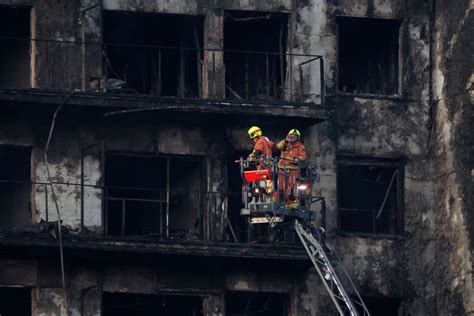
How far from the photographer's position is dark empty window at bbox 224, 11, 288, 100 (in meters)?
59.2

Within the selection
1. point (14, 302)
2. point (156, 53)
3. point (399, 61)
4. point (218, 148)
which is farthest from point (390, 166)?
point (14, 302)

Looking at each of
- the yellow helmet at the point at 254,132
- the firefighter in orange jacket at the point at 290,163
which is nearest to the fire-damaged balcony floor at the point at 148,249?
the firefighter in orange jacket at the point at 290,163

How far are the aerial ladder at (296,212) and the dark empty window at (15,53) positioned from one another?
5.97 meters

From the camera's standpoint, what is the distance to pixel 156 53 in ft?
196

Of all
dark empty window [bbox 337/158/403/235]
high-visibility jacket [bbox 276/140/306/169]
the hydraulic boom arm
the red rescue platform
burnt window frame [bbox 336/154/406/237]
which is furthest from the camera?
dark empty window [bbox 337/158/403/235]

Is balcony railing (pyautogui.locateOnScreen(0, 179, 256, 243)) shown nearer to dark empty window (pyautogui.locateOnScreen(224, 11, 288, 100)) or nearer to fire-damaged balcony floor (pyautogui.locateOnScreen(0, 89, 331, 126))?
fire-damaged balcony floor (pyautogui.locateOnScreen(0, 89, 331, 126))

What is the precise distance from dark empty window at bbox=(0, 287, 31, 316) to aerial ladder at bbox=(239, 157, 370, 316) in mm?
5552

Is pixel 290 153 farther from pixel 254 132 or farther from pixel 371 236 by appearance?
pixel 371 236

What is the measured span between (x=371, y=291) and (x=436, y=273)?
1633 mm

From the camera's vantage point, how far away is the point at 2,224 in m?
58.5

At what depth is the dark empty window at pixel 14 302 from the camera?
57.5m

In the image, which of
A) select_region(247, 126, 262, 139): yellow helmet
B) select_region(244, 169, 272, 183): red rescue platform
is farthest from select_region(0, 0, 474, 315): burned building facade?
select_region(244, 169, 272, 183): red rescue platform

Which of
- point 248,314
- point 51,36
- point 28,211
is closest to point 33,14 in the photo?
point 51,36

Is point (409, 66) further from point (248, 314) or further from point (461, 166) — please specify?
point (248, 314)
